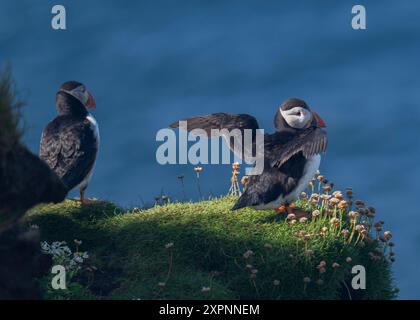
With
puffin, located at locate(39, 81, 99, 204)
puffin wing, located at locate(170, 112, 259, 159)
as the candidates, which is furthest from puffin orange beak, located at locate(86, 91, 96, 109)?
puffin wing, located at locate(170, 112, 259, 159)

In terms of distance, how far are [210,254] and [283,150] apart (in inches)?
60.0

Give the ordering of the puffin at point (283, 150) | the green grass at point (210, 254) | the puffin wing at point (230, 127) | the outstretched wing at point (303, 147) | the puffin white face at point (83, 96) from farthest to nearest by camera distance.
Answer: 1. the puffin white face at point (83, 96)
2. the puffin wing at point (230, 127)
3. the puffin at point (283, 150)
4. the outstretched wing at point (303, 147)
5. the green grass at point (210, 254)

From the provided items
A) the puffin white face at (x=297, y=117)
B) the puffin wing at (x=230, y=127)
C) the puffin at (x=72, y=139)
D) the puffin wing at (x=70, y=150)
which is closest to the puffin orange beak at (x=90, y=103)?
the puffin at (x=72, y=139)

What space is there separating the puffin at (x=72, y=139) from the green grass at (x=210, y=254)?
657mm

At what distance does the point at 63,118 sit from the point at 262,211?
9.80 feet

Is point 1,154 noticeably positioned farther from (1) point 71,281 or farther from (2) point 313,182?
(2) point 313,182

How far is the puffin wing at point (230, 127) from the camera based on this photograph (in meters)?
11.8

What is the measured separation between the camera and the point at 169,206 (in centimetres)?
1216

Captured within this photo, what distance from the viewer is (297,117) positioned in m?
11.8

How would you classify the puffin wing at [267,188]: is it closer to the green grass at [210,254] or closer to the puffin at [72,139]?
the green grass at [210,254]

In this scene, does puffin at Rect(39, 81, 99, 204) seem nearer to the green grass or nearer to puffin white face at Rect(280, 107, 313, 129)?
the green grass

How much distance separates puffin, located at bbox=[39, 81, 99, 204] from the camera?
11.8m

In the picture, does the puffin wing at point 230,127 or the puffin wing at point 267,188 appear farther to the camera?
the puffin wing at point 230,127
